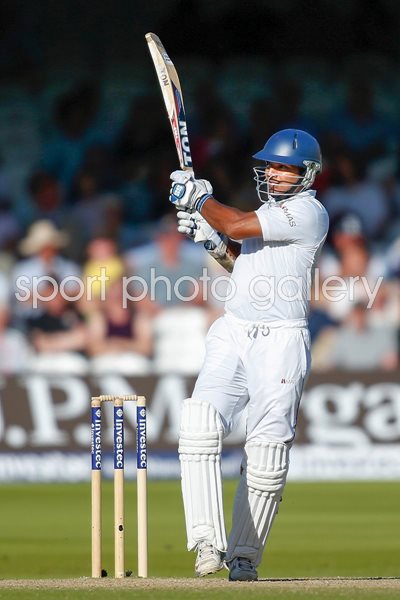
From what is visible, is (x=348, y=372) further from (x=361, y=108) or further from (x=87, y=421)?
(x=361, y=108)

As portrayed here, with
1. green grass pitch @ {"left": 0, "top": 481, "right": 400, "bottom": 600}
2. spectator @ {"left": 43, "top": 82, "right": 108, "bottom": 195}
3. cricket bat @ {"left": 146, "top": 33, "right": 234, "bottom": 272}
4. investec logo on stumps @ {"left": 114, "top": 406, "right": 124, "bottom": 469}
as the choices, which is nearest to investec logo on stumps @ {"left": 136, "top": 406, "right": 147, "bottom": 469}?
investec logo on stumps @ {"left": 114, "top": 406, "right": 124, "bottom": 469}

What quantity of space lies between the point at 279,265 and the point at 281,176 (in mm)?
369

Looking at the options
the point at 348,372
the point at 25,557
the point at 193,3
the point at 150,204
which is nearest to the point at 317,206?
the point at 25,557

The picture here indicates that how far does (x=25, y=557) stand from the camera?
728 centimetres

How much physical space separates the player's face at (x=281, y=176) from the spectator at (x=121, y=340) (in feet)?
22.5

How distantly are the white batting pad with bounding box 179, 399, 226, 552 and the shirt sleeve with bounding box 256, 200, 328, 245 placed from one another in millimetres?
699

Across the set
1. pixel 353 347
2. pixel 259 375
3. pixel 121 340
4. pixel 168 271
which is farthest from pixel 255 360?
pixel 168 271

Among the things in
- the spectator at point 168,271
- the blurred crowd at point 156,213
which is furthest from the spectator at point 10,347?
the spectator at point 168,271

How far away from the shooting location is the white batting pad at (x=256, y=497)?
4938mm

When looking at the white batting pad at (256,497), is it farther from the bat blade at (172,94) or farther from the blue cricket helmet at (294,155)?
the bat blade at (172,94)

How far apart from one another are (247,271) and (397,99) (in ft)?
31.3

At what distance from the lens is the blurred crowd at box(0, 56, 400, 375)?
12102 millimetres

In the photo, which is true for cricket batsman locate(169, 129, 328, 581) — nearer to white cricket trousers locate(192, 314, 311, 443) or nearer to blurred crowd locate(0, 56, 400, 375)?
white cricket trousers locate(192, 314, 311, 443)

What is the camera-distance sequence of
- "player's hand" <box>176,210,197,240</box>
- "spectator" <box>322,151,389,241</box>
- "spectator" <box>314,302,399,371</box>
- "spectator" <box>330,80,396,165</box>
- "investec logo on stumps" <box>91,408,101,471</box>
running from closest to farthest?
"investec logo on stumps" <box>91,408,101,471</box> → "player's hand" <box>176,210,197,240</box> → "spectator" <box>314,302,399,371</box> → "spectator" <box>322,151,389,241</box> → "spectator" <box>330,80,396,165</box>
